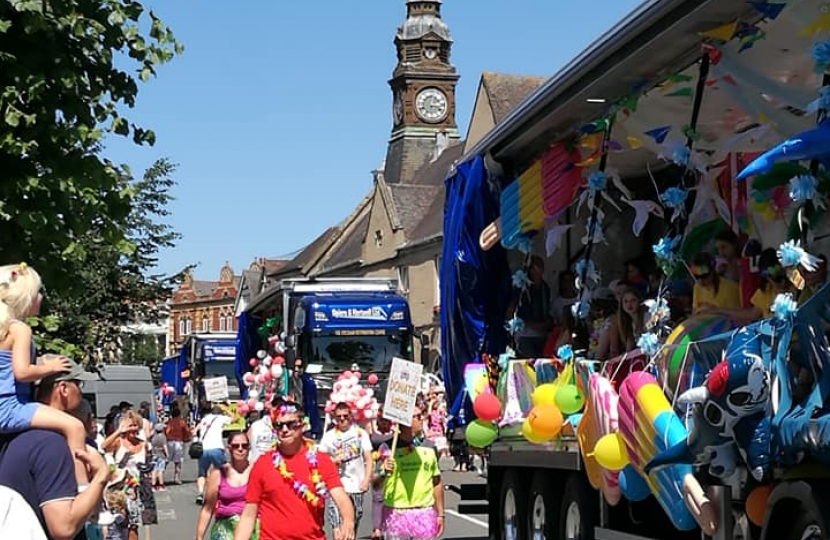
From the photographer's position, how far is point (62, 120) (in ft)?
35.8

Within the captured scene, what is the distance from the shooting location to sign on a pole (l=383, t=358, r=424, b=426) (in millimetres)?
14703

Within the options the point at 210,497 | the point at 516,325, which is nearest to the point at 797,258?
the point at 210,497

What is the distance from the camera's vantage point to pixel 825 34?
25.4 ft

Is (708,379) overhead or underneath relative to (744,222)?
underneath

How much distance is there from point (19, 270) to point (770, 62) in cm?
459

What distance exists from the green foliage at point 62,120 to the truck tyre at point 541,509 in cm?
407

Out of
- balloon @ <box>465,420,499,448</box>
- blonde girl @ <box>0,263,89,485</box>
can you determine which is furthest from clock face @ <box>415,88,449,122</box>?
blonde girl @ <box>0,263,89,485</box>

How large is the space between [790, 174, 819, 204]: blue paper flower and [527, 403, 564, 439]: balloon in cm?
489

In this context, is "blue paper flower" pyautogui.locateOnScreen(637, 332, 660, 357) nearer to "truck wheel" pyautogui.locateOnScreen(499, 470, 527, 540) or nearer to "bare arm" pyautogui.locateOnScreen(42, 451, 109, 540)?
"truck wheel" pyautogui.locateOnScreen(499, 470, 527, 540)

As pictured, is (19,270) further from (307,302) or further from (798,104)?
(307,302)

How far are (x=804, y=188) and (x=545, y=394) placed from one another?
526 centimetres

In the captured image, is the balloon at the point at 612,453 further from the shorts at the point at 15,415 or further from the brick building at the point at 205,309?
the brick building at the point at 205,309

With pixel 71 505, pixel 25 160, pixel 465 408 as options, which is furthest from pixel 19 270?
pixel 465 408

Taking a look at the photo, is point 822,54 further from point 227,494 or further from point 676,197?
point 227,494
